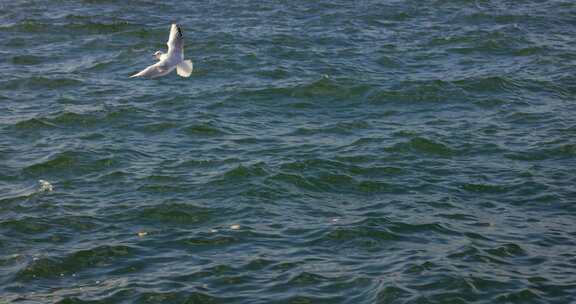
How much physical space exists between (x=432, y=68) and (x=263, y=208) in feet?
30.4

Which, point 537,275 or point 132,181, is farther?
point 132,181

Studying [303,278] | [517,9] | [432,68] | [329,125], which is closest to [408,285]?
[303,278]

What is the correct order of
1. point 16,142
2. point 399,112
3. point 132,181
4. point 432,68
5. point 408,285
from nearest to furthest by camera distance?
point 408,285, point 132,181, point 16,142, point 399,112, point 432,68

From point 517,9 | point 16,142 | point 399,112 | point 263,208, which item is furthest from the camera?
point 517,9

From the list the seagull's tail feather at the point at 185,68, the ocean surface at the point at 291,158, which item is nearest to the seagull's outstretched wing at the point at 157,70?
the seagull's tail feather at the point at 185,68

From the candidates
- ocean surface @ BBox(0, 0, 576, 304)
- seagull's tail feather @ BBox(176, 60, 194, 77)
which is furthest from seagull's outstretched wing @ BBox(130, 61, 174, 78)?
ocean surface @ BBox(0, 0, 576, 304)

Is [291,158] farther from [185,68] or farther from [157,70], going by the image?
[157,70]

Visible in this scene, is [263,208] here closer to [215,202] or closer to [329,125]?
[215,202]

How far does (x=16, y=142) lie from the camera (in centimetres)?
1812

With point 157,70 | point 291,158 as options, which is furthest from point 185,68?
point 291,158

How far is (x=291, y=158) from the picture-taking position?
17156mm

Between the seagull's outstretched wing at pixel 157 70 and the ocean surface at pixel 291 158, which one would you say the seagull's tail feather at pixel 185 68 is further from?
the ocean surface at pixel 291 158

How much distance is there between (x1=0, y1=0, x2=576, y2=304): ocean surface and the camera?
41.7 feet

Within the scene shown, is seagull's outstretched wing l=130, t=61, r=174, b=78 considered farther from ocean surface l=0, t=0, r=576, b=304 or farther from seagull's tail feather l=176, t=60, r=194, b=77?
ocean surface l=0, t=0, r=576, b=304
